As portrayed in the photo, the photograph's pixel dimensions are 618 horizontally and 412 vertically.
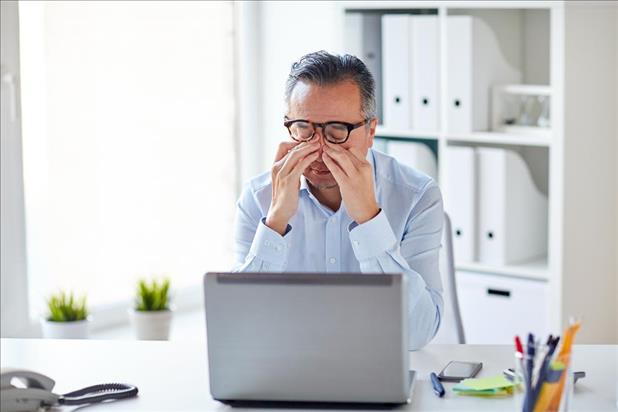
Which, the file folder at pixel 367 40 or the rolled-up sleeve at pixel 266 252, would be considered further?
the file folder at pixel 367 40

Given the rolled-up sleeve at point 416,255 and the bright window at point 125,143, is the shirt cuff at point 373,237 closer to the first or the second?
the rolled-up sleeve at point 416,255

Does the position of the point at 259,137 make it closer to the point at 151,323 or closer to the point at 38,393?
the point at 151,323

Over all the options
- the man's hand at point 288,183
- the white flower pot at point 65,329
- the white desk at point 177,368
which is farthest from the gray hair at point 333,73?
the white flower pot at point 65,329

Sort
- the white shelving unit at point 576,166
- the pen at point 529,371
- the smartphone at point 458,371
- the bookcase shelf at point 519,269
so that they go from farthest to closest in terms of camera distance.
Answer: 1. the bookcase shelf at point 519,269
2. the white shelving unit at point 576,166
3. the smartphone at point 458,371
4. the pen at point 529,371

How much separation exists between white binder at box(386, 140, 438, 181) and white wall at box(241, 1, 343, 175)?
0.38m

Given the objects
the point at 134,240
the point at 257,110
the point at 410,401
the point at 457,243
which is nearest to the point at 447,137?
the point at 457,243

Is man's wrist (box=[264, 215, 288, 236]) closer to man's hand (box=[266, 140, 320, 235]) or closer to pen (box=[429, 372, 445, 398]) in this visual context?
man's hand (box=[266, 140, 320, 235])

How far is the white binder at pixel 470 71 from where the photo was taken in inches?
134

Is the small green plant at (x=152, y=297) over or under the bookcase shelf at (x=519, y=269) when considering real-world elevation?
under

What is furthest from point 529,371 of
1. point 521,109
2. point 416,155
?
point 521,109

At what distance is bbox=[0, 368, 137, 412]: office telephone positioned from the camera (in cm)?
173

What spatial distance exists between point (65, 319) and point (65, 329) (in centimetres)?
5

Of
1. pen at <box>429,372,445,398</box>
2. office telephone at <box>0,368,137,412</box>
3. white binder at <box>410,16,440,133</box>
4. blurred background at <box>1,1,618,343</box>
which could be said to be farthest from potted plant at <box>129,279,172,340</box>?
pen at <box>429,372,445,398</box>

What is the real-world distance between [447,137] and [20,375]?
2.04m
